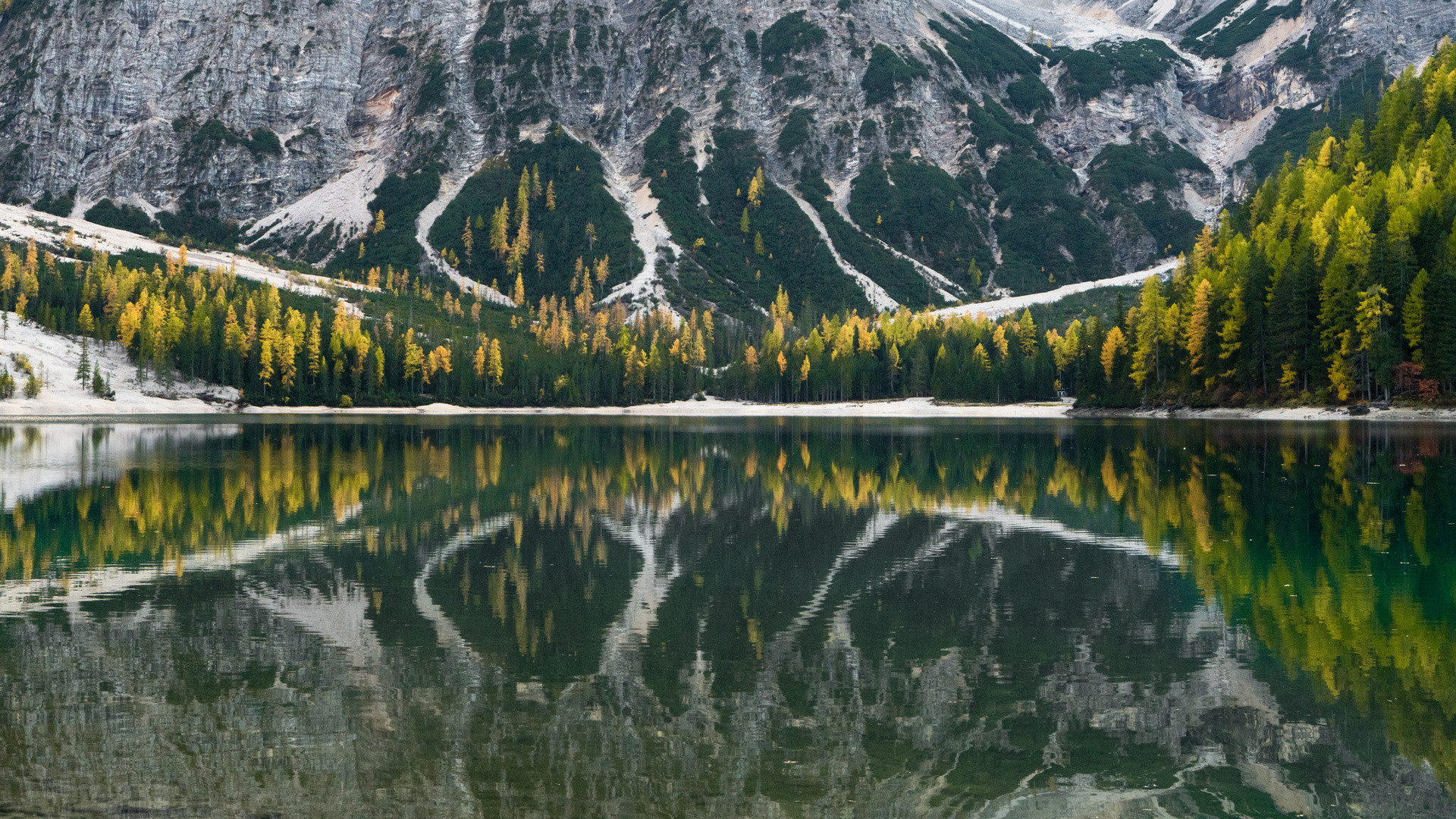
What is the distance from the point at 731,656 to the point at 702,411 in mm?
145581

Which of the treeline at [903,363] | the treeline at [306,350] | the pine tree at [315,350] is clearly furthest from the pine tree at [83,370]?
the treeline at [903,363]

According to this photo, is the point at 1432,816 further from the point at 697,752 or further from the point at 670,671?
the point at 670,671

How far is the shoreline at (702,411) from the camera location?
88625 mm

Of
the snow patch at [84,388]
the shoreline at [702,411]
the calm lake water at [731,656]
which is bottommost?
the calm lake water at [731,656]

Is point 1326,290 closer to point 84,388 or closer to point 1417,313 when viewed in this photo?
point 1417,313

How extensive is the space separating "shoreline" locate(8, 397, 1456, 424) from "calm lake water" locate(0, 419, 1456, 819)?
2477 inches

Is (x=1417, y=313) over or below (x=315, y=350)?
below

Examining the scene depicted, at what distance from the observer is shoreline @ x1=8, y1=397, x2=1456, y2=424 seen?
291 feet

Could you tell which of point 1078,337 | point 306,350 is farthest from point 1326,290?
point 306,350

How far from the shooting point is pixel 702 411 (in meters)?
158

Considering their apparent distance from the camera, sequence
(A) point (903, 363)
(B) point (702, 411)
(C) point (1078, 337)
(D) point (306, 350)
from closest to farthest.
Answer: (C) point (1078, 337)
(D) point (306, 350)
(B) point (702, 411)
(A) point (903, 363)

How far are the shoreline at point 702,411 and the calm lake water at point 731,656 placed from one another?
6291cm

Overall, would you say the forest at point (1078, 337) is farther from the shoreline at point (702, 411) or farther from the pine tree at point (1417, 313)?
the shoreline at point (702, 411)

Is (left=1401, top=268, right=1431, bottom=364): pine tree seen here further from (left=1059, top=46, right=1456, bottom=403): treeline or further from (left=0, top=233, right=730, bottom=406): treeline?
(left=0, top=233, right=730, bottom=406): treeline
